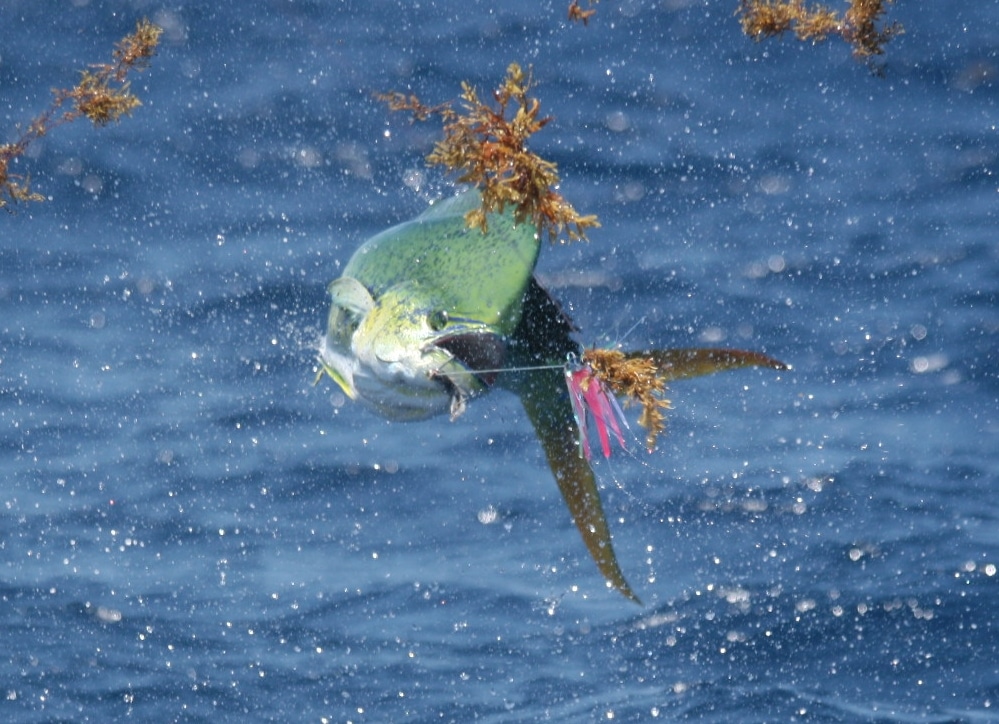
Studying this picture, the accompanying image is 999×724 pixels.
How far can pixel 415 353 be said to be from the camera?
3828 millimetres

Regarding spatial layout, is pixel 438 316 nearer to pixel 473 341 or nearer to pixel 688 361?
pixel 473 341

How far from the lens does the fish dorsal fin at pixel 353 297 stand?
4.17 metres

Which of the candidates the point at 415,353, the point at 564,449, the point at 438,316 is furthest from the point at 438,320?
the point at 564,449

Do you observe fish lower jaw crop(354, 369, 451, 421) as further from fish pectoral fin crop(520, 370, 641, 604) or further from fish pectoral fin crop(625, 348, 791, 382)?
→ fish pectoral fin crop(625, 348, 791, 382)

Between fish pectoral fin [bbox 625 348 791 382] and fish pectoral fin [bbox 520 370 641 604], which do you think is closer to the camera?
fish pectoral fin [bbox 625 348 791 382]

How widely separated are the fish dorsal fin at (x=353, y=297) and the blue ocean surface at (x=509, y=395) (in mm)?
5609

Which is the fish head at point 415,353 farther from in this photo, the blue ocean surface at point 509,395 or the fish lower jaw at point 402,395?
the blue ocean surface at point 509,395

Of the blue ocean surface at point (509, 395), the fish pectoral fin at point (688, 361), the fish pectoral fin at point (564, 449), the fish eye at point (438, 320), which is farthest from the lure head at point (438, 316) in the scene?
the blue ocean surface at point (509, 395)

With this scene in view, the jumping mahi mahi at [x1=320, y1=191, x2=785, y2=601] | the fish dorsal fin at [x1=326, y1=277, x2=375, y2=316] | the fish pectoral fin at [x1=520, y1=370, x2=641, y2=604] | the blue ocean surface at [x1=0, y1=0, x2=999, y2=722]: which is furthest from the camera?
the blue ocean surface at [x1=0, y1=0, x2=999, y2=722]

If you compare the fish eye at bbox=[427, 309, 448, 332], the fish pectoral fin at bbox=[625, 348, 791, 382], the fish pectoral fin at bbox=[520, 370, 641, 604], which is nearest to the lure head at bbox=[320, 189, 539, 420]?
the fish eye at bbox=[427, 309, 448, 332]

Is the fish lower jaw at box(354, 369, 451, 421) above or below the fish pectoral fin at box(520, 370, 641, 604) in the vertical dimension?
above

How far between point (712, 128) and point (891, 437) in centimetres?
562

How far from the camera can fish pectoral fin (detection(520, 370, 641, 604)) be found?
4039mm

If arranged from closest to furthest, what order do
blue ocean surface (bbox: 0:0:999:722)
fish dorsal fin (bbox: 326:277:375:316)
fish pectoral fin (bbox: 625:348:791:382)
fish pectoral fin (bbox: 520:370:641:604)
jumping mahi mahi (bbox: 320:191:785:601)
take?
fish pectoral fin (bbox: 625:348:791:382)
jumping mahi mahi (bbox: 320:191:785:601)
fish pectoral fin (bbox: 520:370:641:604)
fish dorsal fin (bbox: 326:277:375:316)
blue ocean surface (bbox: 0:0:999:722)
